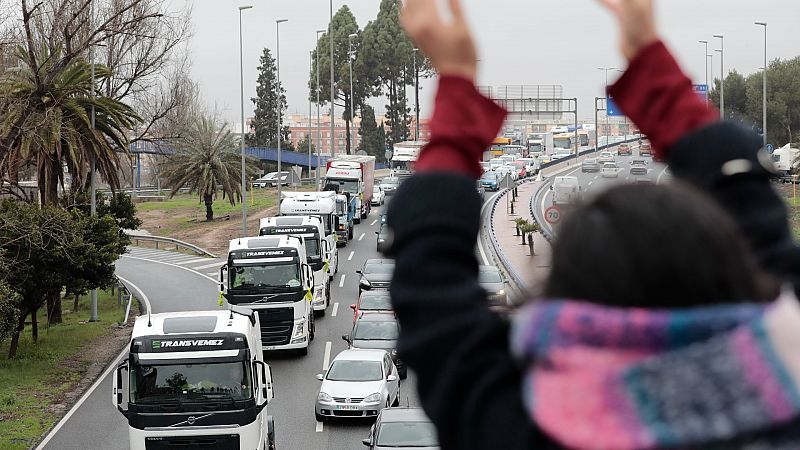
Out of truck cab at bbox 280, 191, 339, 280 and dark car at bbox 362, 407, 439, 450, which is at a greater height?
truck cab at bbox 280, 191, 339, 280

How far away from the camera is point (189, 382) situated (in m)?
19.3

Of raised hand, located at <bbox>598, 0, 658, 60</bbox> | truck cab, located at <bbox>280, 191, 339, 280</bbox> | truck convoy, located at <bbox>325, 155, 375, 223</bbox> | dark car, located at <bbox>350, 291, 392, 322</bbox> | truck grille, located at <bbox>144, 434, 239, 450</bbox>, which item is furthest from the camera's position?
truck convoy, located at <bbox>325, 155, 375, 223</bbox>

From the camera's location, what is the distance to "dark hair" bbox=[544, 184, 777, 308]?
162 cm

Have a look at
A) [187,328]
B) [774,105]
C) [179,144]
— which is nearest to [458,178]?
[187,328]

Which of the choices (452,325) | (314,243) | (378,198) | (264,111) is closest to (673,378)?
(452,325)

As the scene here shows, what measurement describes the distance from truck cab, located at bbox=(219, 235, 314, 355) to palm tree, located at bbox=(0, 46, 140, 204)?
24.1 feet

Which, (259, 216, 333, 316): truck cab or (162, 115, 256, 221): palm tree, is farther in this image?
(162, 115, 256, 221): palm tree

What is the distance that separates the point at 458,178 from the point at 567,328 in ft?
1.42

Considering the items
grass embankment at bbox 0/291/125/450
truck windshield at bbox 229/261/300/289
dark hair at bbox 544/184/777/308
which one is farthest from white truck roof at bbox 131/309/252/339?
dark hair at bbox 544/184/777/308

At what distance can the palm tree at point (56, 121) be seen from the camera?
33875 mm

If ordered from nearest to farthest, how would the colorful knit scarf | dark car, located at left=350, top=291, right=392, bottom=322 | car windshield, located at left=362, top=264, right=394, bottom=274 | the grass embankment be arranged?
the colorful knit scarf
the grass embankment
dark car, located at left=350, top=291, right=392, bottom=322
car windshield, located at left=362, top=264, right=394, bottom=274

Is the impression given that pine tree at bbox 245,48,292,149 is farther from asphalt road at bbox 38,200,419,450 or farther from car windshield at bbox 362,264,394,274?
car windshield at bbox 362,264,394,274

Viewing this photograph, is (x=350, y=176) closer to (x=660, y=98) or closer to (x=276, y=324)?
(x=276, y=324)

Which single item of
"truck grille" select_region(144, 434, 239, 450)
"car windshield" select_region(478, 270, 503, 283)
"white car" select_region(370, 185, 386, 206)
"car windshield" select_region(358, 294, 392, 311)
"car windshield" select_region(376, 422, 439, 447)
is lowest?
"car windshield" select_region(376, 422, 439, 447)
